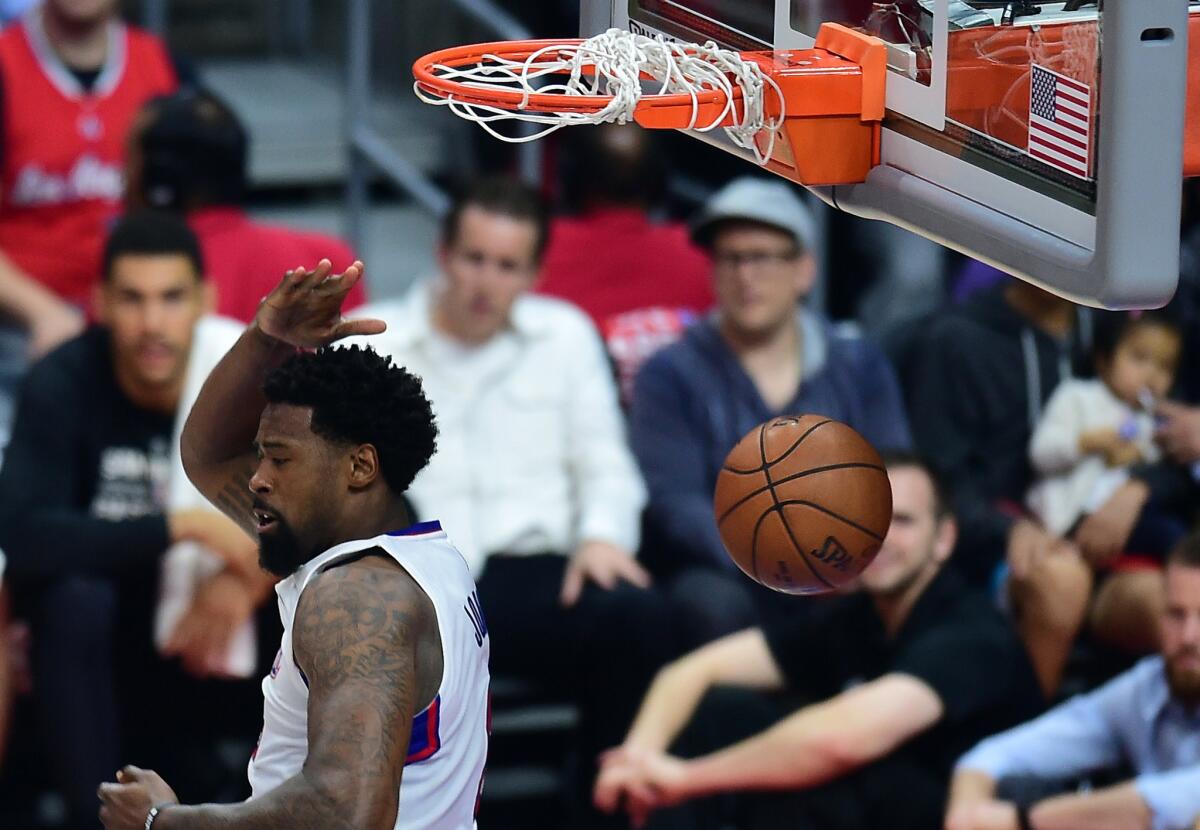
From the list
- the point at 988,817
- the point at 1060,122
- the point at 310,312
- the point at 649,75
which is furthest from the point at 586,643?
the point at 1060,122

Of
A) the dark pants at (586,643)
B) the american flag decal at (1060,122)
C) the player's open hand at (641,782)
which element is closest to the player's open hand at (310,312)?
the american flag decal at (1060,122)

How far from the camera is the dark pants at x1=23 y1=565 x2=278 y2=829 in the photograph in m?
5.34

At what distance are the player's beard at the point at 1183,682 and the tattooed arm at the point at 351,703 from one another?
2.58 m

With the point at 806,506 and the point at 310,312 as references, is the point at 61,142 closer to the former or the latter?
the point at 310,312

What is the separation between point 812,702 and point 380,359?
7.75 ft

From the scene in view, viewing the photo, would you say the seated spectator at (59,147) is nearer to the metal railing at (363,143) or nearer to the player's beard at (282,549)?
the metal railing at (363,143)

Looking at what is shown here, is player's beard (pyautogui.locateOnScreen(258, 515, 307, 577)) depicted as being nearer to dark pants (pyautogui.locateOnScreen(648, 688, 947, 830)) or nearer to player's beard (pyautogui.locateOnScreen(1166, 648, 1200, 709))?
dark pants (pyautogui.locateOnScreen(648, 688, 947, 830))

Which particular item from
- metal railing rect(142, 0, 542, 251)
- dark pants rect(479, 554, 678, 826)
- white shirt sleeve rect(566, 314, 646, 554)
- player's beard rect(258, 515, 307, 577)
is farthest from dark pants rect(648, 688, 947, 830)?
player's beard rect(258, 515, 307, 577)

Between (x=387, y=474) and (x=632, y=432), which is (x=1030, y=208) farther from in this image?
(x=632, y=432)

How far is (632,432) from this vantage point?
589cm

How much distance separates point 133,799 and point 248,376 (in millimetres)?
903

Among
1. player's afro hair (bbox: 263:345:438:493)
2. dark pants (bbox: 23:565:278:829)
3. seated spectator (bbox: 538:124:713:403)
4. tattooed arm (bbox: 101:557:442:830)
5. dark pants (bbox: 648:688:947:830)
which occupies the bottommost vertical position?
dark pants (bbox: 648:688:947:830)

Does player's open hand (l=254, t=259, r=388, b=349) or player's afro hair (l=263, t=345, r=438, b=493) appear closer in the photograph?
player's afro hair (l=263, t=345, r=438, b=493)

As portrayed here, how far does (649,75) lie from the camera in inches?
149
